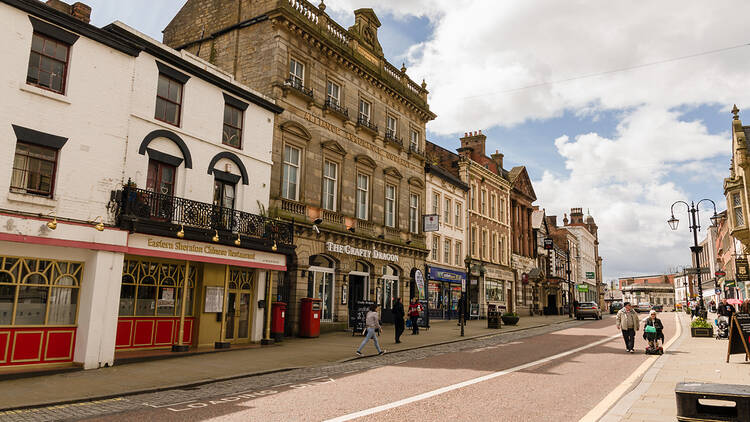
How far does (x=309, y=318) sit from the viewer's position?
20.9 m

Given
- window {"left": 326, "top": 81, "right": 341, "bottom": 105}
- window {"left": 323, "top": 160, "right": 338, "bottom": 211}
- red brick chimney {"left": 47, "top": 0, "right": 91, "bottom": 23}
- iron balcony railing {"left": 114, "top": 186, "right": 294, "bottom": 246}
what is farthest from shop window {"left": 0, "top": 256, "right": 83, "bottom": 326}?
window {"left": 326, "top": 81, "right": 341, "bottom": 105}

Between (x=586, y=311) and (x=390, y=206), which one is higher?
(x=390, y=206)

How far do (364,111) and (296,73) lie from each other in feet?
18.9

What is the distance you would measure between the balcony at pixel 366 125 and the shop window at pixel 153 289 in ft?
43.3

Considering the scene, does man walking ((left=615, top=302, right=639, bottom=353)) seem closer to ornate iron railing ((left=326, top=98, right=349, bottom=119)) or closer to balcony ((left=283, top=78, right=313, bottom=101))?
ornate iron railing ((left=326, top=98, right=349, bottom=119))

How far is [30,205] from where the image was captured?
12.2 meters

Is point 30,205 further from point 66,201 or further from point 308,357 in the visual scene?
point 308,357

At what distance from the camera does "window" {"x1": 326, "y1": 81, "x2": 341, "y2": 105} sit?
83.2ft

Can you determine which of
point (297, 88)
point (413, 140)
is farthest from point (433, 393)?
point (413, 140)

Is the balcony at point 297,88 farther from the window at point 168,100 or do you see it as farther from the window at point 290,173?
the window at point 168,100

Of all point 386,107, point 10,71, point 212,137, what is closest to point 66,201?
point 10,71

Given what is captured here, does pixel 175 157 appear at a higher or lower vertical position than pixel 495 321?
higher

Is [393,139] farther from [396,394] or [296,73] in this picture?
[396,394]

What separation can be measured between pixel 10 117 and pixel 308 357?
32.6ft
